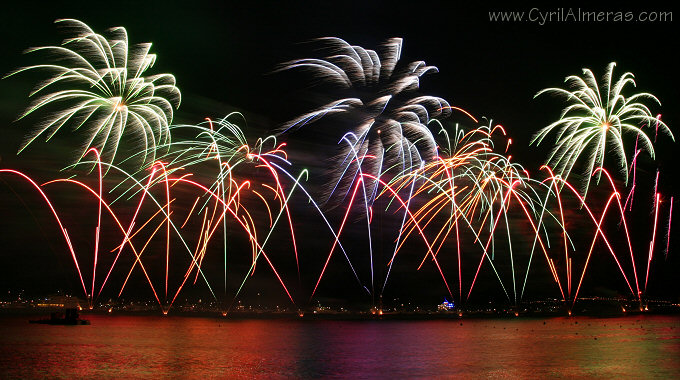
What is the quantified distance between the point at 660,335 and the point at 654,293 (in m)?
39.5

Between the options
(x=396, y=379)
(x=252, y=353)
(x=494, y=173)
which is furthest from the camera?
(x=494, y=173)

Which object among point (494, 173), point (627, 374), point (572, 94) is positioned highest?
point (572, 94)

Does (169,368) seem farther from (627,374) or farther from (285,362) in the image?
(627,374)

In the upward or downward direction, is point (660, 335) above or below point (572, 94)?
below

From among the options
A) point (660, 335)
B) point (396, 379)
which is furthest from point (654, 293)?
point (396, 379)

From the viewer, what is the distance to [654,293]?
72.1 meters

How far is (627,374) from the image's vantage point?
19328 millimetres

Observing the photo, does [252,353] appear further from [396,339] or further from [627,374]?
[627,374]

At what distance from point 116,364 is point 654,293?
215ft

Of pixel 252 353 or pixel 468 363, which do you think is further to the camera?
pixel 252 353

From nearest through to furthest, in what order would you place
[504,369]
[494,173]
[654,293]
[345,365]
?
[504,369]
[345,365]
[494,173]
[654,293]

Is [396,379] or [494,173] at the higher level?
[494,173]

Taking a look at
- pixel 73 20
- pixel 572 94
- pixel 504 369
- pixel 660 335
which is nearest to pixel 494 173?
pixel 572 94

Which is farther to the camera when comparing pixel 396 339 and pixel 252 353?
pixel 396 339
